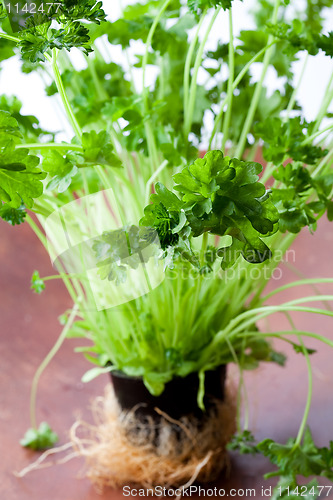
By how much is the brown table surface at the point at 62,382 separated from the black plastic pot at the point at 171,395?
5.2 inches

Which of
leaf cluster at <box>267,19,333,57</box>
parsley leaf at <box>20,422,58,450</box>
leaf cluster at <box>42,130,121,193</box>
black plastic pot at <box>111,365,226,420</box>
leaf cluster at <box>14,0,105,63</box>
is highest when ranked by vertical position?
leaf cluster at <box>267,19,333,57</box>

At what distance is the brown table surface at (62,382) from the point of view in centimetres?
94

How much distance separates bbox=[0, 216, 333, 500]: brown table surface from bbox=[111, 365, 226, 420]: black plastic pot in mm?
131

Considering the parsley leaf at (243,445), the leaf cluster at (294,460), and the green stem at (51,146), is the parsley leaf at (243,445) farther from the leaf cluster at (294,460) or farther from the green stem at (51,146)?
the green stem at (51,146)

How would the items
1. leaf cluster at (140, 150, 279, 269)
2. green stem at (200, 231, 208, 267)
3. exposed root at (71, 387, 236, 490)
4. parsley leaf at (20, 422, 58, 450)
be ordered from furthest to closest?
parsley leaf at (20, 422, 58, 450)
exposed root at (71, 387, 236, 490)
green stem at (200, 231, 208, 267)
leaf cluster at (140, 150, 279, 269)

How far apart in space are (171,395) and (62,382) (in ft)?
1.47

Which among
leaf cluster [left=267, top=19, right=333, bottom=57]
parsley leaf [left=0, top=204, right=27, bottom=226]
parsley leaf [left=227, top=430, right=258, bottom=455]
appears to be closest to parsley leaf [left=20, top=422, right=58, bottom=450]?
parsley leaf [left=227, top=430, right=258, bottom=455]

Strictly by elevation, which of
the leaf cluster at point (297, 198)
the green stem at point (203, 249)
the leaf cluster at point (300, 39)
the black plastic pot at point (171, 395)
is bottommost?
the black plastic pot at point (171, 395)

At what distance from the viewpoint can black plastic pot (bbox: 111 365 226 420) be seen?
86 cm

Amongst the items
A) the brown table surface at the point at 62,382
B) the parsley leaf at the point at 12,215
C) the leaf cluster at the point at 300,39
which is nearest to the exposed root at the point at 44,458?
the brown table surface at the point at 62,382

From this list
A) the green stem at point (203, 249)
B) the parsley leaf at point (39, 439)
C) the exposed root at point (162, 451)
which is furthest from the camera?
the parsley leaf at point (39, 439)

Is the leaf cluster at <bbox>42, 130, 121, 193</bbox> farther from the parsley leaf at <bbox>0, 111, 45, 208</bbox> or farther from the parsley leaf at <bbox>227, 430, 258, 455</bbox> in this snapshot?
the parsley leaf at <bbox>227, 430, 258, 455</bbox>

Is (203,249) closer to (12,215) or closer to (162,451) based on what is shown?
(12,215)

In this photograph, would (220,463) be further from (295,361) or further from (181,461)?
(295,361)
